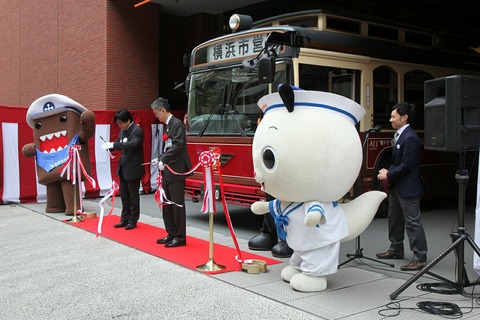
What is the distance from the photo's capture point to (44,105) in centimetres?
1033

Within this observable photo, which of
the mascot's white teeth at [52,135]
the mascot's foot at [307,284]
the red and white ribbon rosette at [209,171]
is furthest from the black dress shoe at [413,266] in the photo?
the mascot's white teeth at [52,135]

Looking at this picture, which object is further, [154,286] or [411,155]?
[411,155]

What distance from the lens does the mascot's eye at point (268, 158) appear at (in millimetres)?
5133

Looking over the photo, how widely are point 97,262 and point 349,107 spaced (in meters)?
3.85

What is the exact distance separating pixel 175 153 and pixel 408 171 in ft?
10.2

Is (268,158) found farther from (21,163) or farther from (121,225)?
(21,163)

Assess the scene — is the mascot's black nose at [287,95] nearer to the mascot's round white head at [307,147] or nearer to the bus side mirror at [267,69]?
the mascot's round white head at [307,147]

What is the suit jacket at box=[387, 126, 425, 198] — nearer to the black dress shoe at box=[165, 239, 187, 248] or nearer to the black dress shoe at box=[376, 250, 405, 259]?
the black dress shoe at box=[376, 250, 405, 259]

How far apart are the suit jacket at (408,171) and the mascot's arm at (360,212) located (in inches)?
31.3

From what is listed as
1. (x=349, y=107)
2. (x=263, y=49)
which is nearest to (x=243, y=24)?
(x=263, y=49)

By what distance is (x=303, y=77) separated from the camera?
7.88 m

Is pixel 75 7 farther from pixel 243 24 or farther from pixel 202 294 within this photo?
pixel 202 294

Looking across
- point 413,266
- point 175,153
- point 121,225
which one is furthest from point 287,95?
point 121,225

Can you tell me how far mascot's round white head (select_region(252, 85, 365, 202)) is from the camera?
4.95 metres
